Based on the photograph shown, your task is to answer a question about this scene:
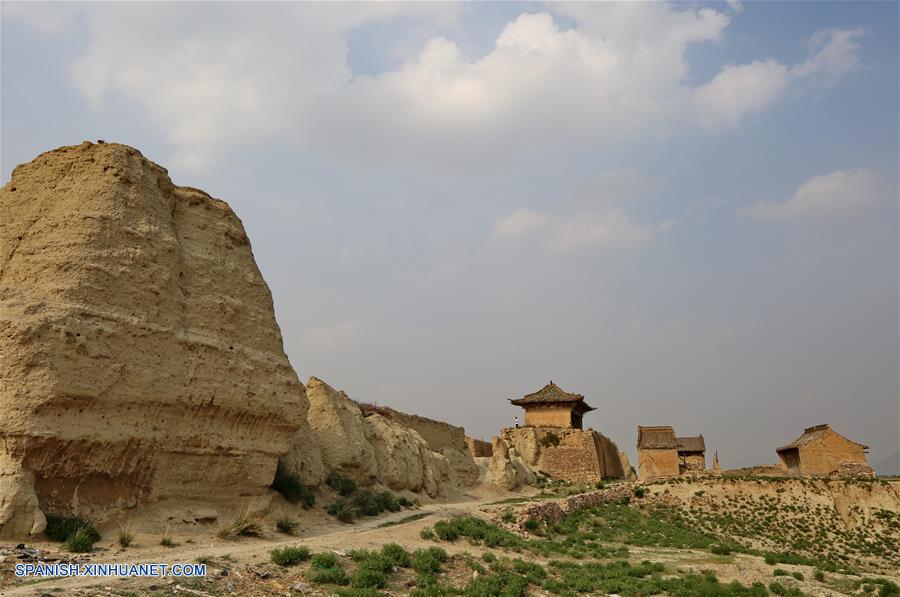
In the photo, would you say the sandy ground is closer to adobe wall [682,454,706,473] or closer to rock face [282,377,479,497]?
rock face [282,377,479,497]

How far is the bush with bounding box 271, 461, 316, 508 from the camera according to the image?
47.3 feet

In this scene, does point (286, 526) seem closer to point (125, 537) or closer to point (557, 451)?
point (125, 537)

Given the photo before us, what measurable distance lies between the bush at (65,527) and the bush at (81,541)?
0.07 feet

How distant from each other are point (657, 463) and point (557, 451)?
27.7ft

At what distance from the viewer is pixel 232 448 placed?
12.4 m

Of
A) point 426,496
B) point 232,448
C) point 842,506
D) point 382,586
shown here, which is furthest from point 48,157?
point 842,506

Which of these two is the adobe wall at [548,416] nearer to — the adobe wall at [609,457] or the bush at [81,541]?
the adobe wall at [609,457]

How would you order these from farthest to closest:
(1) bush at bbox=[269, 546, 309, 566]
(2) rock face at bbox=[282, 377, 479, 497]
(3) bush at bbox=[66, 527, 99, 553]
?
(2) rock face at bbox=[282, 377, 479, 497]
(1) bush at bbox=[269, 546, 309, 566]
(3) bush at bbox=[66, 527, 99, 553]

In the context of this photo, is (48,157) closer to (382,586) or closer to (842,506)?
(382,586)

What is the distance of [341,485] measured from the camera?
683 inches

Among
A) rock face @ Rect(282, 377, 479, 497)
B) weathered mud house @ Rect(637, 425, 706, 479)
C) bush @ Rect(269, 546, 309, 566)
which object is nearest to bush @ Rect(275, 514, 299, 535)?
rock face @ Rect(282, 377, 479, 497)

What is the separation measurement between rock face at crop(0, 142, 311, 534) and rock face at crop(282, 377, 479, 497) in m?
2.81

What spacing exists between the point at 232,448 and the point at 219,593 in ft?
16.1

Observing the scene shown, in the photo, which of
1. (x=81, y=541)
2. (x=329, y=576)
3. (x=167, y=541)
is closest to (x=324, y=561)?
(x=329, y=576)
